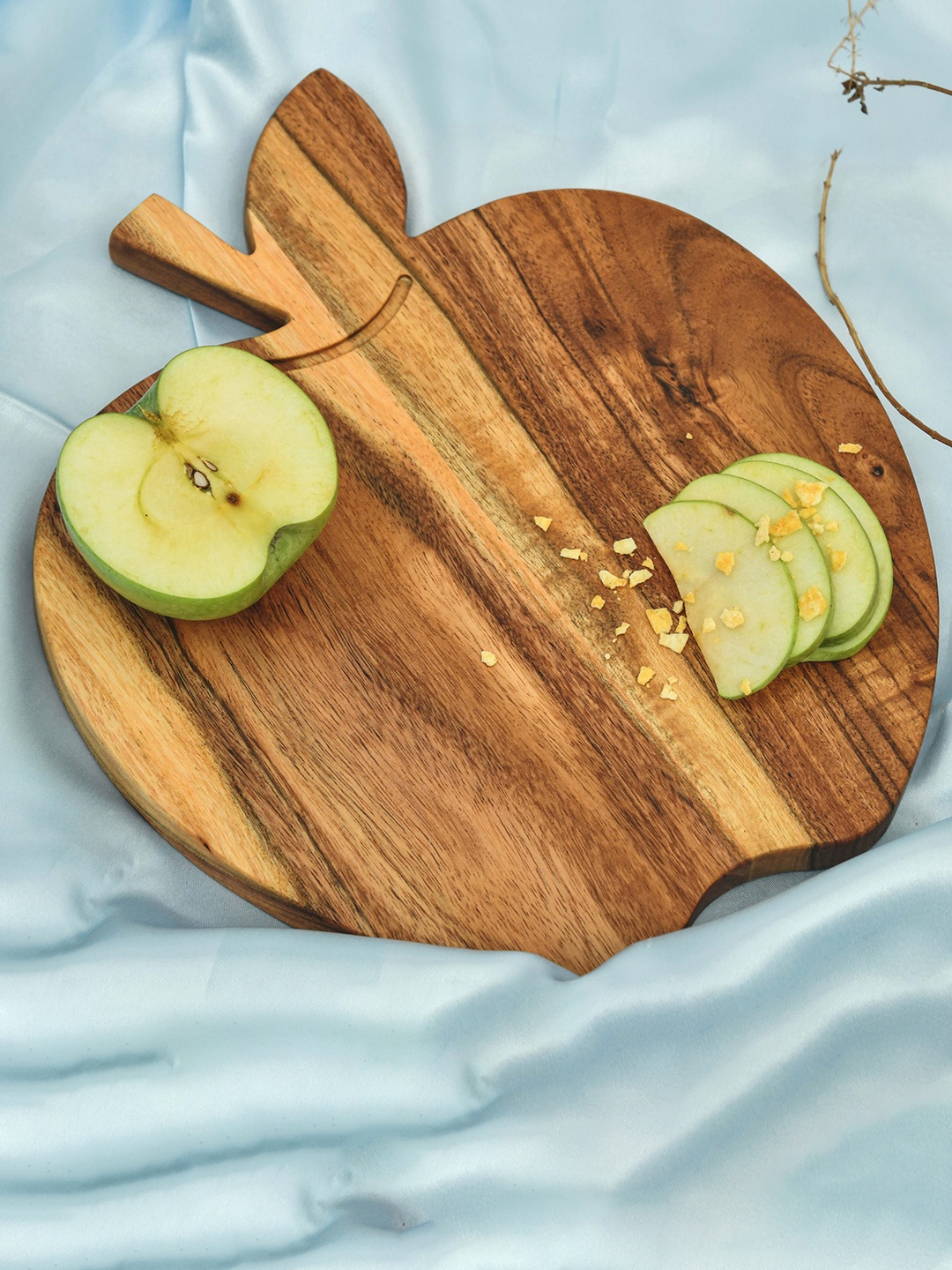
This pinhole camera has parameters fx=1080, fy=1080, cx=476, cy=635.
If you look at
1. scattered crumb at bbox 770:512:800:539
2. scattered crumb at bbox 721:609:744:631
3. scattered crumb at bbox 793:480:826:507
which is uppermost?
scattered crumb at bbox 793:480:826:507

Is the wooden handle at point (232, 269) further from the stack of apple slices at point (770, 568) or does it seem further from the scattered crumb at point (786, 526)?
the scattered crumb at point (786, 526)

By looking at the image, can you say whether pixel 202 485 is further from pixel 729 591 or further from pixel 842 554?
pixel 842 554

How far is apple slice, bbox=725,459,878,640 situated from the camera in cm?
143

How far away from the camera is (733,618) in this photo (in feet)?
4.65

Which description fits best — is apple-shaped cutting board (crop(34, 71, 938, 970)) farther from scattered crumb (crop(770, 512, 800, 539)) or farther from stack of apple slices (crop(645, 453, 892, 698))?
scattered crumb (crop(770, 512, 800, 539))

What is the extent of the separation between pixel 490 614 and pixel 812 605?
42cm

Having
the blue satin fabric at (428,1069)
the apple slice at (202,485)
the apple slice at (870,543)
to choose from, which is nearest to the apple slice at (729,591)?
the apple slice at (870,543)

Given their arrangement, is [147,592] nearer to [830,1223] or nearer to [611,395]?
[611,395]

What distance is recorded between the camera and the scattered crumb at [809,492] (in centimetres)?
145

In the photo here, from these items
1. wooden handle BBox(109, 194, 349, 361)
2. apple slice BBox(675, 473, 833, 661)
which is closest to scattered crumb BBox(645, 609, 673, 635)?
apple slice BBox(675, 473, 833, 661)

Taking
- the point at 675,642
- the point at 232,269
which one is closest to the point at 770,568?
the point at 675,642

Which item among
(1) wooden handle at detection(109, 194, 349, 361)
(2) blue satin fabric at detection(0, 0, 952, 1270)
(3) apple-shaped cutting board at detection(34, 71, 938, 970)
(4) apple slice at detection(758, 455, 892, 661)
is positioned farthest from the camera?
(1) wooden handle at detection(109, 194, 349, 361)

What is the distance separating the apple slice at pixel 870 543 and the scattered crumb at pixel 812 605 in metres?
0.08

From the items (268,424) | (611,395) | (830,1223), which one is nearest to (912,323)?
(611,395)
